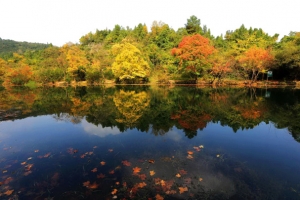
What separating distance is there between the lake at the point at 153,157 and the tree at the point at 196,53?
2287cm

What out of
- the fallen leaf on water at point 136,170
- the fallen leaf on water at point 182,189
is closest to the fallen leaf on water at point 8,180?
the fallen leaf on water at point 136,170

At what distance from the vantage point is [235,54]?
42719mm

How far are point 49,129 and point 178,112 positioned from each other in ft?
31.0

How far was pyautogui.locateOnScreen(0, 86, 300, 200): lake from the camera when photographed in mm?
5336

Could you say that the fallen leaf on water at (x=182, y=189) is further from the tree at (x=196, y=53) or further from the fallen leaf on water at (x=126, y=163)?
the tree at (x=196, y=53)

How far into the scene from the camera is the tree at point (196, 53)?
3438cm

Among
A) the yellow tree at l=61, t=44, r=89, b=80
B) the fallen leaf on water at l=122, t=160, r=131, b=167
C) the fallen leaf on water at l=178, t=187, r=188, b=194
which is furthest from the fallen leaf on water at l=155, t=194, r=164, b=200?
the yellow tree at l=61, t=44, r=89, b=80

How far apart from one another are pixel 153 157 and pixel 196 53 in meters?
30.7

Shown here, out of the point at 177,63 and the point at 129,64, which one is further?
the point at 177,63

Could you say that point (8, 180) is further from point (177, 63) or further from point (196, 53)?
point (177, 63)

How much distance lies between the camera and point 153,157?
24.3ft

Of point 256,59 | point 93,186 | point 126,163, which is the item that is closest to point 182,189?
point 126,163

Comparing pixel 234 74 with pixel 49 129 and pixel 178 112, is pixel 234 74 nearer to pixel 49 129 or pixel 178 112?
pixel 178 112

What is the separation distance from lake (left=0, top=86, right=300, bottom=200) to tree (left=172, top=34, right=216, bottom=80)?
75.0ft
